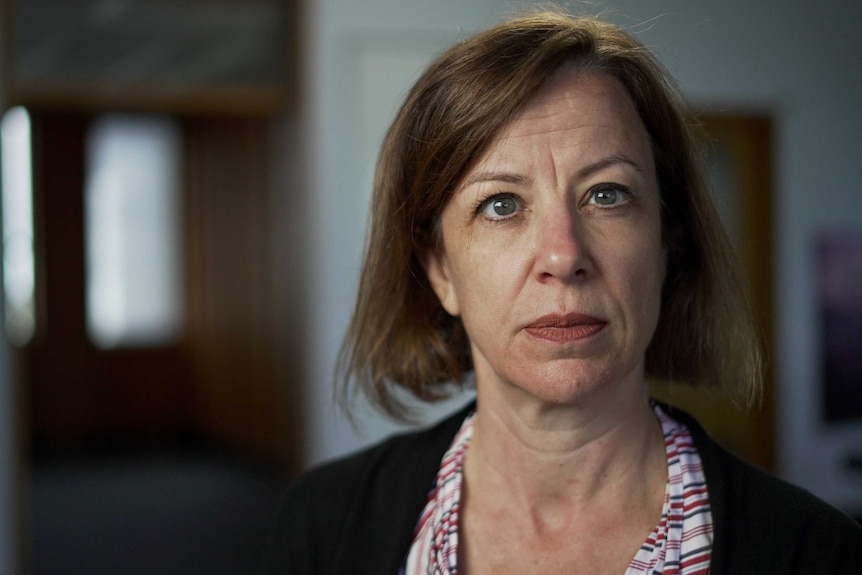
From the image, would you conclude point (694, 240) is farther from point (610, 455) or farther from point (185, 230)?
point (185, 230)

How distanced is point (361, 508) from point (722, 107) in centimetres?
391

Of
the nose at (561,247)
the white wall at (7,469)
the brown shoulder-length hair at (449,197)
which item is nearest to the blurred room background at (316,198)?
the white wall at (7,469)

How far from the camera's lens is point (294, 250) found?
5.07m

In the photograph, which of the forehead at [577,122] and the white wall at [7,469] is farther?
the white wall at [7,469]

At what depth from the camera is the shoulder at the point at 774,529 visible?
3.78 feet

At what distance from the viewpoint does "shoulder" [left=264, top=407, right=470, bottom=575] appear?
134cm

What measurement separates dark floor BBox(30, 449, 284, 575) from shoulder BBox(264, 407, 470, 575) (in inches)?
127

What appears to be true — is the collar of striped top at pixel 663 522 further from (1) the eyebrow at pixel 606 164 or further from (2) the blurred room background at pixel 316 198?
(2) the blurred room background at pixel 316 198

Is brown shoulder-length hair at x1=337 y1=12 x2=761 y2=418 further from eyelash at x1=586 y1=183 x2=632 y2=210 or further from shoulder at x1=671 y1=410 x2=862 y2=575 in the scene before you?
shoulder at x1=671 y1=410 x2=862 y2=575

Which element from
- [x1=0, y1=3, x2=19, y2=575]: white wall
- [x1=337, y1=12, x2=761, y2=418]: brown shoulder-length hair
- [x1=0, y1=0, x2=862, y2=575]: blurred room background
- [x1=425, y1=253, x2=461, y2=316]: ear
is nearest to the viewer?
[x1=337, y1=12, x2=761, y2=418]: brown shoulder-length hair

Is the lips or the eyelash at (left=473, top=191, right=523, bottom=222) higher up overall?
the eyelash at (left=473, top=191, right=523, bottom=222)

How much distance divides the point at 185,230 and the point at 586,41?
329 inches

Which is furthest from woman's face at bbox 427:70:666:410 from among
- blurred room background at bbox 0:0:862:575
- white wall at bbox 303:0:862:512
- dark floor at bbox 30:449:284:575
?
dark floor at bbox 30:449:284:575

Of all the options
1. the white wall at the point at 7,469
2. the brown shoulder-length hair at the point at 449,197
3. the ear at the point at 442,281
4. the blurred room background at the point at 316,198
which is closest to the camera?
the brown shoulder-length hair at the point at 449,197
